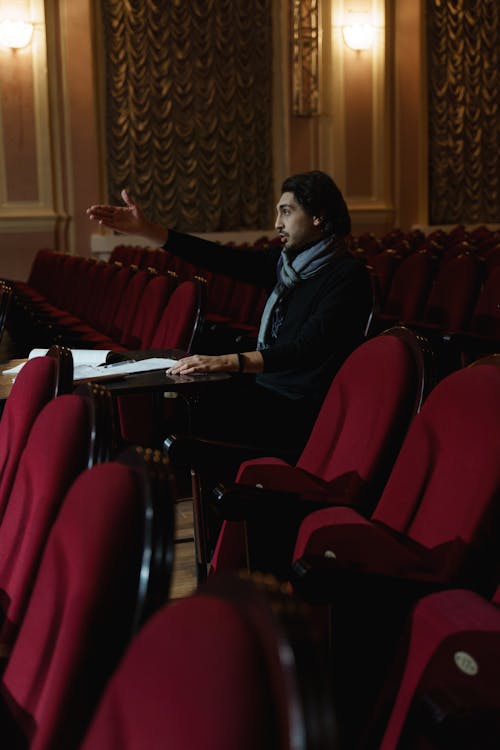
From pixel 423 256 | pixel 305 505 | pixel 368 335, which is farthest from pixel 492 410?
pixel 423 256

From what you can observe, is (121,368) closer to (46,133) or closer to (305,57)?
(46,133)

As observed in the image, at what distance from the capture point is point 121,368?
2678mm

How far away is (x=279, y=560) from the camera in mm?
1956

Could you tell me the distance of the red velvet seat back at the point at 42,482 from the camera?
1.39 m

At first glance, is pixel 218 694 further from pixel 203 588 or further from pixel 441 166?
pixel 441 166

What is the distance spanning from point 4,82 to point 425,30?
454 centimetres

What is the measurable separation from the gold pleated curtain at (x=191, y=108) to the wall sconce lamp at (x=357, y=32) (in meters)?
0.82

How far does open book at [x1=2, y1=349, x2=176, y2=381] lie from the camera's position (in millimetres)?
2578

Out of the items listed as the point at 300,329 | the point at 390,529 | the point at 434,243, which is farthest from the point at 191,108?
the point at 390,529

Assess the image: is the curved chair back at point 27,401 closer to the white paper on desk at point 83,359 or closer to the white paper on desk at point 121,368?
the white paper on desk at point 121,368

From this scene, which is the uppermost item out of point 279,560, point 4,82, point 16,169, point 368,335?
point 4,82

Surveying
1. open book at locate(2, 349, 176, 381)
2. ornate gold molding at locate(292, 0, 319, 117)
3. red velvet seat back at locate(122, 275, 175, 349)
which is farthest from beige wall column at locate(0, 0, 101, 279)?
open book at locate(2, 349, 176, 381)

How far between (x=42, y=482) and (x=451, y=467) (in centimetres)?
65

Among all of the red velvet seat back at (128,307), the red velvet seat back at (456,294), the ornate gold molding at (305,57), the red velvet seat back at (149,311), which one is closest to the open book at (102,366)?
the red velvet seat back at (149,311)
